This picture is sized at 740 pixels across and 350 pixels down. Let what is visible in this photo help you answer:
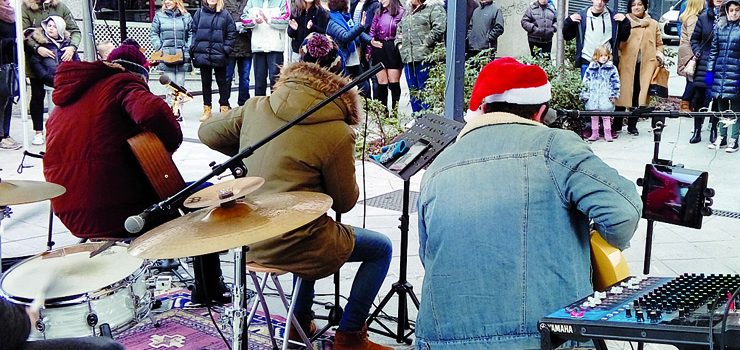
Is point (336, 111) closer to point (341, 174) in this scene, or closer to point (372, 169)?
point (341, 174)

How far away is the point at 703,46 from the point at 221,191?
7.89 m

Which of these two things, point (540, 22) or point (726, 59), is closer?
point (726, 59)

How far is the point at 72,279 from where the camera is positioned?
3.12m

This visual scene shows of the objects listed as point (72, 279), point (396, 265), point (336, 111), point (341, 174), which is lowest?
point (396, 265)

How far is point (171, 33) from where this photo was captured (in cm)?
1073

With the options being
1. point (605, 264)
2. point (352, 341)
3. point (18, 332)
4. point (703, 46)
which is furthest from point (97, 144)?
point (703, 46)

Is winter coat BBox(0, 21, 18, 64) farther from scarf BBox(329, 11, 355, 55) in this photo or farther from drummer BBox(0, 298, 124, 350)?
drummer BBox(0, 298, 124, 350)

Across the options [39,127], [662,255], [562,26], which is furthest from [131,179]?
[562,26]

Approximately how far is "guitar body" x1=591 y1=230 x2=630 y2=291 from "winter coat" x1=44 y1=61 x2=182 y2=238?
7.67 ft

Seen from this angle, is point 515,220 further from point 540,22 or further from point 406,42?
point 540,22

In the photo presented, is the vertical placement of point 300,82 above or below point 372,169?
above

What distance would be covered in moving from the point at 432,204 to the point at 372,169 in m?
5.69

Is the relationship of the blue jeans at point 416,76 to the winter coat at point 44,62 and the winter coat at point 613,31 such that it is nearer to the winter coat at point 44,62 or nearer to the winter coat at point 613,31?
the winter coat at point 613,31

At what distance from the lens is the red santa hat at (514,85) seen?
102 inches
